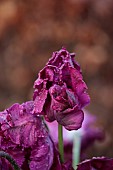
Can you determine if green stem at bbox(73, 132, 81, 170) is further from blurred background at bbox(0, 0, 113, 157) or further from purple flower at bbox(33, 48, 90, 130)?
blurred background at bbox(0, 0, 113, 157)

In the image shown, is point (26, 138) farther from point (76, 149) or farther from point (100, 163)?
point (76, 149)

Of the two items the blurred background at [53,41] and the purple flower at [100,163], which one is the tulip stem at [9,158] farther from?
the blurred background at [53,41]

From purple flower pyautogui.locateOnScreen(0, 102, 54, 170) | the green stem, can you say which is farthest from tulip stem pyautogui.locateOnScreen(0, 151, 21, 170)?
the green stem

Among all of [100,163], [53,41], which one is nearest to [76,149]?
[100,163]

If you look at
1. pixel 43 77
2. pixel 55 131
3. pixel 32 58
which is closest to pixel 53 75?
pixel 43 77

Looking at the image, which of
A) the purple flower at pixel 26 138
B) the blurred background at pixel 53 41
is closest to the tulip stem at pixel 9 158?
the purple flower at pixel 26 138

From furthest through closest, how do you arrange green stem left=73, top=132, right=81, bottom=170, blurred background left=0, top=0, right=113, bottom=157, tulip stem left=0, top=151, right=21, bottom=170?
blurred background left=0, top=0, right=113, bottom=157, green stem left=73, top=132, right=81, bottom=170, tulip stem left=0, top=151, right=21, bottom=170

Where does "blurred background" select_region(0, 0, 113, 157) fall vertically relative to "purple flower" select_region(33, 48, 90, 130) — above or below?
above
